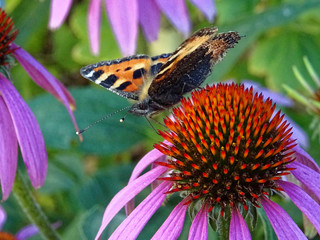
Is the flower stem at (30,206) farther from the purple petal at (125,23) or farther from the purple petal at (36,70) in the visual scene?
the purple petal at (125,23)

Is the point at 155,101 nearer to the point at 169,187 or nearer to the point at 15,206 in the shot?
the point at 169,187

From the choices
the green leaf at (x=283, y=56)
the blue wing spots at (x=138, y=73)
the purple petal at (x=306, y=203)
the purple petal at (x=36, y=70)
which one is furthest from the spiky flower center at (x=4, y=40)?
the green leaf at (x=283, y=56)

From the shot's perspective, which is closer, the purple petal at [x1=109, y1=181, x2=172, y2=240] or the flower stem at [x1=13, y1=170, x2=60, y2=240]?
the purple petal at [x1=109, y1=181, x2=172, y2=240]

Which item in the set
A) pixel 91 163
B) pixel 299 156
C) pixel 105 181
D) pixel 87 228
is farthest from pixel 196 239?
pixel 91 163

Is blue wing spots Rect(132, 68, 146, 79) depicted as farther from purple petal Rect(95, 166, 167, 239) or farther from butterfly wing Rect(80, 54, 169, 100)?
purple petal Rect(95, 166, 167, 239)

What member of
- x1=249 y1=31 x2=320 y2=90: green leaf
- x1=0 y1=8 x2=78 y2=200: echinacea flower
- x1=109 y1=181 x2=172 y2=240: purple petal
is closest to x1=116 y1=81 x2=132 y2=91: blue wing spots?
x1=0 y1=8 x2=78 y2=200: echinacea flower
